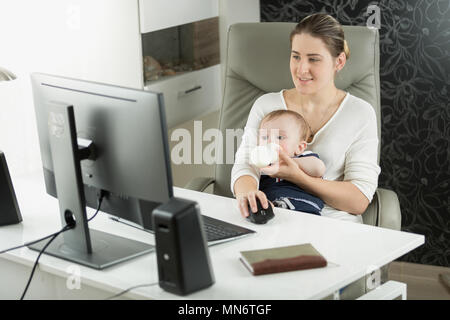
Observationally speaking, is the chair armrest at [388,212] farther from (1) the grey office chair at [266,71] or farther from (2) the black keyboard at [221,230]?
(2) the black keyboard at [221,230]

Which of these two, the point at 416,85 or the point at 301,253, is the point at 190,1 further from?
the point at 301,253

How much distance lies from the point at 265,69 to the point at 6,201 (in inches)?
40.5

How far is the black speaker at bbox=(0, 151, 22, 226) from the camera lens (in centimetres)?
191

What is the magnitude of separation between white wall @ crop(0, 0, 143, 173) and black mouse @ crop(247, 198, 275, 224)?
0.97m

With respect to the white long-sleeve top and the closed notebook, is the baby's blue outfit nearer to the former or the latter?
the white long-sleeve top

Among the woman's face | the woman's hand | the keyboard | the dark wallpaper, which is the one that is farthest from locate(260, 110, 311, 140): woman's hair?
the dark wallpaper

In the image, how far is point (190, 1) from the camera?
299 centimetres

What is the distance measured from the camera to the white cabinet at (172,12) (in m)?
2.73

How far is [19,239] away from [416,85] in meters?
1.83

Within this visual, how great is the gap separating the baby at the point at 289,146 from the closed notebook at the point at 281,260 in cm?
49

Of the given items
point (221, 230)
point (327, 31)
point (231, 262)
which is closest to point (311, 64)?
point (327, 31)

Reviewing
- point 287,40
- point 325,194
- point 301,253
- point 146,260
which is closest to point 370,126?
point 325,194

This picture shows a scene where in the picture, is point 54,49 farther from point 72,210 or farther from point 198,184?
point 72,210

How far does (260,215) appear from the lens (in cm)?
188
